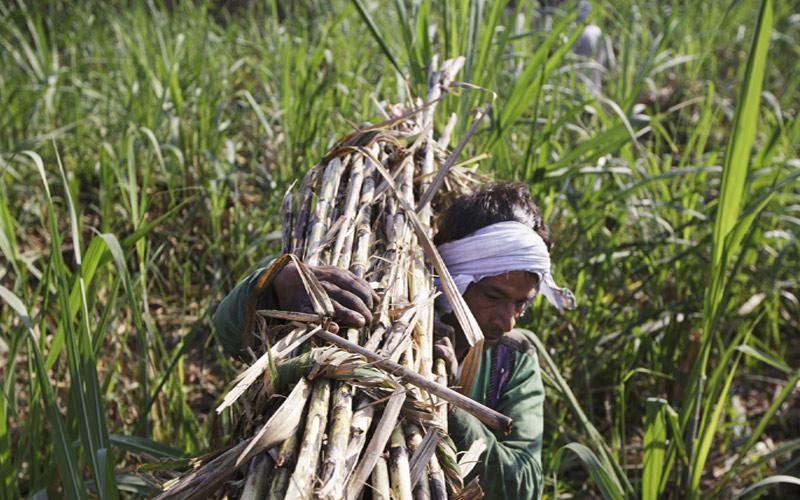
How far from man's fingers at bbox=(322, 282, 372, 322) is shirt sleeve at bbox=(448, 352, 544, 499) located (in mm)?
209

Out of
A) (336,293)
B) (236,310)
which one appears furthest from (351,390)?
(236,310)

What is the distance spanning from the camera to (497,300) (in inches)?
66.0

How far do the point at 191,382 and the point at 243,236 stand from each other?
46 centimetres

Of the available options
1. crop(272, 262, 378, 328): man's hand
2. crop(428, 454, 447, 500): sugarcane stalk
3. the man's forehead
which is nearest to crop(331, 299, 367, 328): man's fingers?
crop(272, 262, 378, 328): man's hand

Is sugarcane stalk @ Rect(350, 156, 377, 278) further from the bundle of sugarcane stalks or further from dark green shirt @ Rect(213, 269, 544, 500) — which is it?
dark green shirt @ Rect(213, 269, 544, 500)

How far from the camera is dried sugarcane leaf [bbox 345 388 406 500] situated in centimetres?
99

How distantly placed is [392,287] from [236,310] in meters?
0.27

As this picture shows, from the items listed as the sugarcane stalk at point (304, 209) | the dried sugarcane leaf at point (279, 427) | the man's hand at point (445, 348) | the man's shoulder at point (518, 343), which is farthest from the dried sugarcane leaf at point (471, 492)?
the man's shoulder at point (518, 343)

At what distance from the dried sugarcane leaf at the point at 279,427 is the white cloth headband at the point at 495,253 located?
638mm

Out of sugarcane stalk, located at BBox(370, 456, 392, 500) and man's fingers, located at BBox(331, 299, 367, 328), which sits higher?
man's fingers, located at BBox(331, 299, 367, 328)

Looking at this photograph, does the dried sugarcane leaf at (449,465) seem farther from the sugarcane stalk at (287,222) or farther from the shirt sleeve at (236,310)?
the sugarcane stalk at (287,222)

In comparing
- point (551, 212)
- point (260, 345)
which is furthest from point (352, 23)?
point (260, 345)

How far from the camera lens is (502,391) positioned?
5.56 ft

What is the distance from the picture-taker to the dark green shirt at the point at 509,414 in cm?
140
